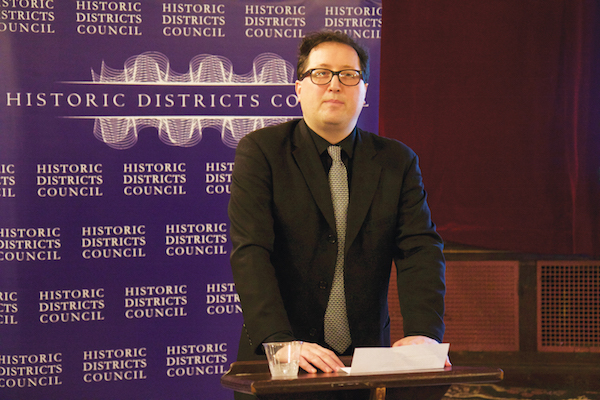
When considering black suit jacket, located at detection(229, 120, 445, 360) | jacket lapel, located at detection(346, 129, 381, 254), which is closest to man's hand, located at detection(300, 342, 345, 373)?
black suit jacket, located at detection(229, 120, 445, 360)

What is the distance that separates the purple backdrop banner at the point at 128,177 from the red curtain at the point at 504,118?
19.6 inches

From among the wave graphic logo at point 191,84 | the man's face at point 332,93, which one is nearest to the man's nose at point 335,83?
the man's face at point 332,93

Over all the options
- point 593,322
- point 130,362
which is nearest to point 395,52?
point 593,322

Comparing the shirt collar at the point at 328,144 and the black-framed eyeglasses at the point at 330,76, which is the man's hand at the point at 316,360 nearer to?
the shirt collar at the point at 328,144

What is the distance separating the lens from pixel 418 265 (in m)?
1.59

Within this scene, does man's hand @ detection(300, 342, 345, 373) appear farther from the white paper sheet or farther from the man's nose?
the man's nose

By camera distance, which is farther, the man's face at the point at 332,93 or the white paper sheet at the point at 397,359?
the man's face at the point at 332,93

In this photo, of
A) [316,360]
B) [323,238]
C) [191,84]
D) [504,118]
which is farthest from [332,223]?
[504,118]

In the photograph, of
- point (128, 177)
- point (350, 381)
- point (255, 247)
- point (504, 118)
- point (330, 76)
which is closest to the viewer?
point (350, 381)

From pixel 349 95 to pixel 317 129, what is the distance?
0.16m

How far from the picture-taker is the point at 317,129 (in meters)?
1.70

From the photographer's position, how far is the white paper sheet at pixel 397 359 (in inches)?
39.5

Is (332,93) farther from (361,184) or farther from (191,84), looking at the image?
(191,84)

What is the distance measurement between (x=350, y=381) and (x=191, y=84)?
2220 millimetres
